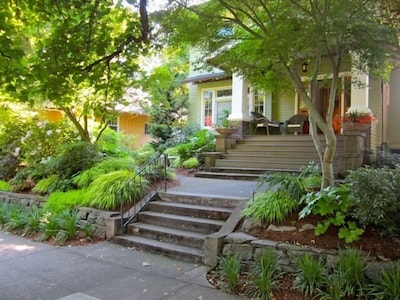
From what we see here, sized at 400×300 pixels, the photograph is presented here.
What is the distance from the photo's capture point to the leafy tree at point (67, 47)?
4008 millimetres

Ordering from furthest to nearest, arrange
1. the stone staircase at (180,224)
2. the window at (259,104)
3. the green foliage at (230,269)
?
the window at (259,104) → the stone staircase at (180,224) → the green foliage at (230,269)

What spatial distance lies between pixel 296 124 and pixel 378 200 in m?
7.99

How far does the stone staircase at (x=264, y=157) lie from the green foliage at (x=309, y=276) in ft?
14.9

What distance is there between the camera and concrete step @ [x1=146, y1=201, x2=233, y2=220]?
5.61 m

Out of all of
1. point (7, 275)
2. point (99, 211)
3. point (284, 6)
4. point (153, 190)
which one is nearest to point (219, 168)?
point (153, 190)

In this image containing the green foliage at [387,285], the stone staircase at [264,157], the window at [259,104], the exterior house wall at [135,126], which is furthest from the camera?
the exterior house wall at [135,126]

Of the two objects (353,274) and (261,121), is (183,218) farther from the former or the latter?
(261,121)

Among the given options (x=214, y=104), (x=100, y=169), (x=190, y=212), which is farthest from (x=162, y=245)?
(x=214, y=104)

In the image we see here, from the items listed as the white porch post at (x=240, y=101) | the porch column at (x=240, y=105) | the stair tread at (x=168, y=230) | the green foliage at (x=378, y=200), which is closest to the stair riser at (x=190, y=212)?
the stair tread at (x=168, y=230)

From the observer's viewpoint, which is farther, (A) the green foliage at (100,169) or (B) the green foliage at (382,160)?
(B) the green foliage at (382,160)

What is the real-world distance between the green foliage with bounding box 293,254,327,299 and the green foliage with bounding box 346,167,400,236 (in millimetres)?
747

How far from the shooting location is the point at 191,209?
19.5ft

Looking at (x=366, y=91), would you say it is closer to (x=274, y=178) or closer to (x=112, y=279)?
(x=274, y=178)

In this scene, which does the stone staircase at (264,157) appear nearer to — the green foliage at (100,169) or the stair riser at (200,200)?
the green foliage at (100,169)
